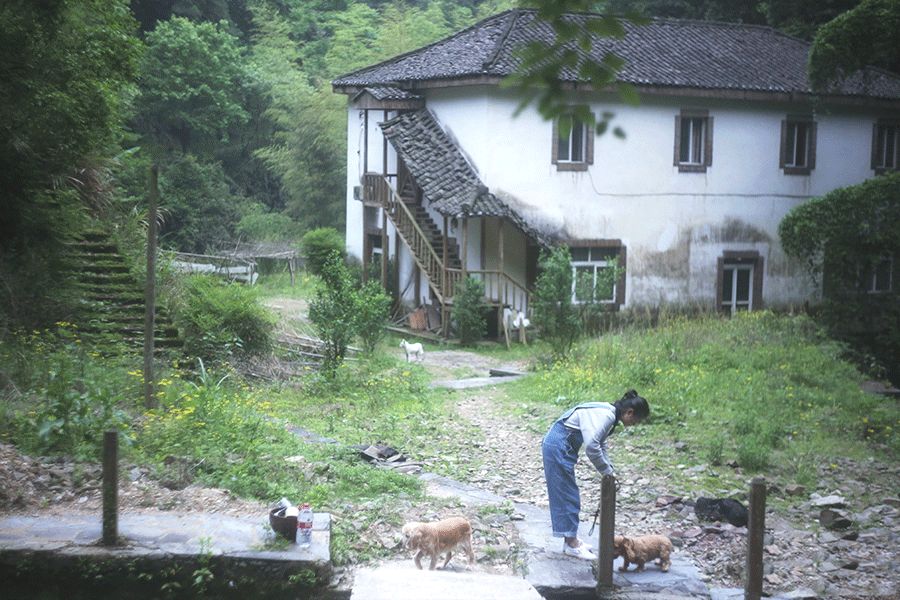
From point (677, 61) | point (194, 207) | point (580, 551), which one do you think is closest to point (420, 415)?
point (580, 551)

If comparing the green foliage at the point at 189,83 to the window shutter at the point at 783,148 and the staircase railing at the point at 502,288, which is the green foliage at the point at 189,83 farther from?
the window shutter at the point at 783,148

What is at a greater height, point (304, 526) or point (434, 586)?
point (304, 526)

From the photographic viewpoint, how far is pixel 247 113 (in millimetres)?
39094

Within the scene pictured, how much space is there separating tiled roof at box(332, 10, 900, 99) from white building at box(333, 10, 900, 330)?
0.06 m

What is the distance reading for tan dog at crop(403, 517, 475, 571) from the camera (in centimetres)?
752

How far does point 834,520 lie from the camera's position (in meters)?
9.95

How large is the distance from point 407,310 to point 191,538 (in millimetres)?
17990

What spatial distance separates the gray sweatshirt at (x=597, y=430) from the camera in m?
7.99

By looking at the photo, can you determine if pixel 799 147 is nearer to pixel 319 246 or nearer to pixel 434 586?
pixel 319 246

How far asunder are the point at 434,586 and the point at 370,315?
12.1m

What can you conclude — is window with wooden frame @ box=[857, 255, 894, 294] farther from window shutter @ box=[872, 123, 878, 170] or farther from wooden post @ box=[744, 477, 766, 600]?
wooden post @ box=[744, 477, 766, 600]

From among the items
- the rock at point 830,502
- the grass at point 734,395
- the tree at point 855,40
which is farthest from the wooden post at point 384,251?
the rock at point 830,502

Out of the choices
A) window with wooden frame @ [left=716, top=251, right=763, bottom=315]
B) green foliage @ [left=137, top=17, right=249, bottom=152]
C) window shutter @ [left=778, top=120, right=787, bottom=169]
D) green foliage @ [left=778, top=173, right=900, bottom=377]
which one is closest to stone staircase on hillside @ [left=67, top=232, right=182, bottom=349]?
green foliage @ [left=778, top=173, right=900, bottom=377]

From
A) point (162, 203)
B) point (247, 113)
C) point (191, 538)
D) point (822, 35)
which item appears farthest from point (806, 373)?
point (247, 113)
